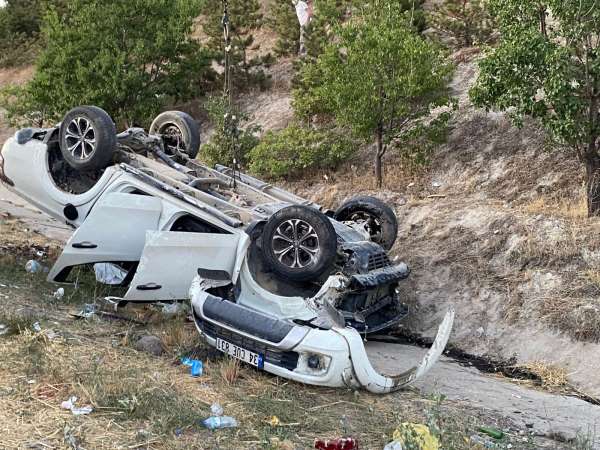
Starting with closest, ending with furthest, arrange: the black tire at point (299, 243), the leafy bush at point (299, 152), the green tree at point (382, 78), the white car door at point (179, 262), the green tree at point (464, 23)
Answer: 1. the white car door at point (179, 262)
2. the black tire at point (299, 243)
3. the green tree at point (382, 78)
4. the leafy bush at point (299, 152)
5. the green tree at point (464, 23)

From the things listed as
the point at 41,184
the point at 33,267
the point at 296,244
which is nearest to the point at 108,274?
the point at 33,267

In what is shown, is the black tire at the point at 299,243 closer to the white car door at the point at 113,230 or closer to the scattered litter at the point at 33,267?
the white car door at the point at 113,230

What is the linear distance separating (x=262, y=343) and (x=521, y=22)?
267 inches

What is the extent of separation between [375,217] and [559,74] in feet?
9.89

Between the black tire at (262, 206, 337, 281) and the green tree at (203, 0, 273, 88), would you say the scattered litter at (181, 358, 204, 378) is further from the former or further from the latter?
the green tree at (203, 0, 273, 88)

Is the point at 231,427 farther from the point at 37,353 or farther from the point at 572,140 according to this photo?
the point at 572,140

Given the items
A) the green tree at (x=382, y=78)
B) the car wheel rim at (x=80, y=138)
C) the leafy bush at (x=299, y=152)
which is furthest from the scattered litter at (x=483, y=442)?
the leafy bush at (x=299, y=152)

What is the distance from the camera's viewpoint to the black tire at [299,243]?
20.6 feet

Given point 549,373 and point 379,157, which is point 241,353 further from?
point 379,157

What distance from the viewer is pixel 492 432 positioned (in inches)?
182

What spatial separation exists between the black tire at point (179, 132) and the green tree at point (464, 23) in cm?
931

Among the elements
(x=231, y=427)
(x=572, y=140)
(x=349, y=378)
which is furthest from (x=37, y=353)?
(x=572, y=140)

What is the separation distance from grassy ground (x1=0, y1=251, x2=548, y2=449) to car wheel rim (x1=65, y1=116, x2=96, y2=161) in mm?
1818

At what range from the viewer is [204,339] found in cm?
584
